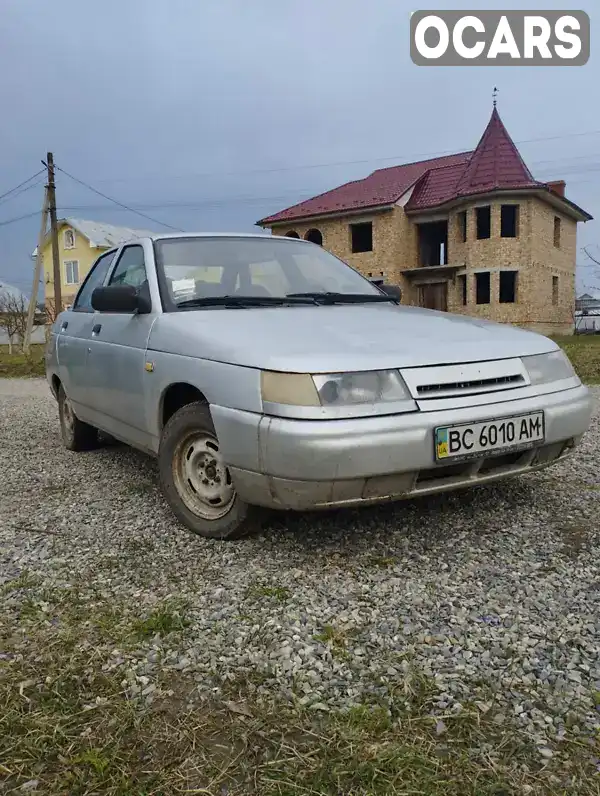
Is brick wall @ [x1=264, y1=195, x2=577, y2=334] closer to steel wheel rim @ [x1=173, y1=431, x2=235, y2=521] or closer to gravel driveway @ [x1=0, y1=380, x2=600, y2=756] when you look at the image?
gravel driveway @ [x1=0, y1=380, x2=600, y2=756]

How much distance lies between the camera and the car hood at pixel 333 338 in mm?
2674

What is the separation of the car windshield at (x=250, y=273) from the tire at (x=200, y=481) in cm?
76

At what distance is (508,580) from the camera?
2578mm

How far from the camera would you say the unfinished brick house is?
25281 millimetres

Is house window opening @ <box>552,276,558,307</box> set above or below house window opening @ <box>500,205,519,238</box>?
below

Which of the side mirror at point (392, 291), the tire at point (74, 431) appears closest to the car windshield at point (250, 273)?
the side mirror at point (392, 291)

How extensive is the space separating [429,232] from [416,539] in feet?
96.3

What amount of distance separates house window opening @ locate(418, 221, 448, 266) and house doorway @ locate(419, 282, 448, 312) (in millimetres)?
1526

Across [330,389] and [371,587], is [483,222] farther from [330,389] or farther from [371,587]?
[371,587]

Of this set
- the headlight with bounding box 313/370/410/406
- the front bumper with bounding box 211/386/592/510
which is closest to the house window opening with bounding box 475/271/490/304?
the front bumper with bounding box 211/386/592/510

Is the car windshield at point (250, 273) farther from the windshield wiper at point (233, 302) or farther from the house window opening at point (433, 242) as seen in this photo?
the house window opening at point (433, 242)

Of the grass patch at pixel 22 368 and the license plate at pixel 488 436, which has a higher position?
the license plate at pixel 488 436

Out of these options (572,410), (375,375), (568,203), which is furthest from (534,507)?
(568,203)

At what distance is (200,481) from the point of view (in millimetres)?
3180
